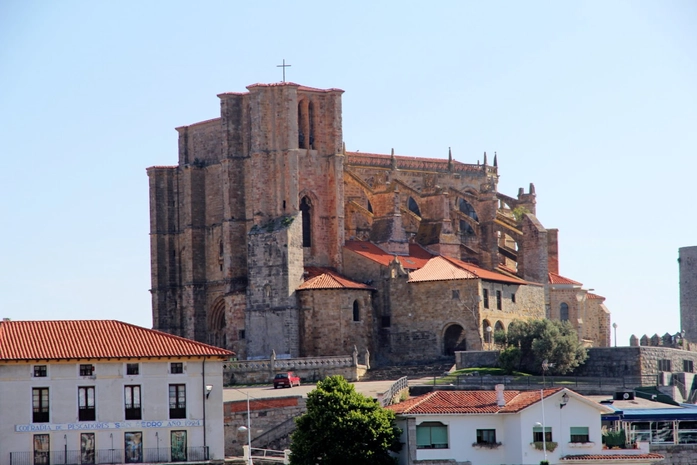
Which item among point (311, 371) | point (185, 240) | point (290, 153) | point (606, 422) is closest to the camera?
point (606, 422)

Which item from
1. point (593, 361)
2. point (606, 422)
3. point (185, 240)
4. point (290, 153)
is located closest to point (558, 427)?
point (606, 422)

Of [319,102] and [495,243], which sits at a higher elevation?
[319,102]

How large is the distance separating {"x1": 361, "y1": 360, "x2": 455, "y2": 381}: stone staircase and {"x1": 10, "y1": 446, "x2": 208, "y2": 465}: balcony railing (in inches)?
910

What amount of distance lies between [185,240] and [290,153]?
10677mm

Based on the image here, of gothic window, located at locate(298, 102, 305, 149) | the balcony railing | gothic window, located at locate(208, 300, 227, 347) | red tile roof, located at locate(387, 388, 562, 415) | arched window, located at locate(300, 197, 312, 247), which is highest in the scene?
gothic window, located at locate(298, 102, 305, 149)

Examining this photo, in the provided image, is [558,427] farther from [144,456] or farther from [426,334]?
[426,334]

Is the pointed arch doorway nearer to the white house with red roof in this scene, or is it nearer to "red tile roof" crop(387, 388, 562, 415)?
"red tile roof" crop(387, 388, 562, 415)

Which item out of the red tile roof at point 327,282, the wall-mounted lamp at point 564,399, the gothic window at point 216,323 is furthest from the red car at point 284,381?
the wall-mounted lamp at point 564,399

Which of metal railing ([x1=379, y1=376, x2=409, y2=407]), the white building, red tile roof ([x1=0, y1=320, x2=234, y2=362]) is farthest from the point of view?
metal railing ([x1=379, y1=376, x2=409, y2=407])

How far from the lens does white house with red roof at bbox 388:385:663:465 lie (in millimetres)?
67625

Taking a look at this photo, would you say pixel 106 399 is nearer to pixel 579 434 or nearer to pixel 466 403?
pixel 466 403

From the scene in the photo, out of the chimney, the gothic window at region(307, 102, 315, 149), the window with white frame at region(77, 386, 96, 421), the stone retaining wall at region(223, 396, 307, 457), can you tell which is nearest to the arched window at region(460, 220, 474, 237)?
the gothic window at region(307, 102, 315, 149)

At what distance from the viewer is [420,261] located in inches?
4060

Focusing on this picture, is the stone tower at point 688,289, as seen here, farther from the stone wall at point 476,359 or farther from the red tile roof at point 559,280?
the stone wall at point 476,359
